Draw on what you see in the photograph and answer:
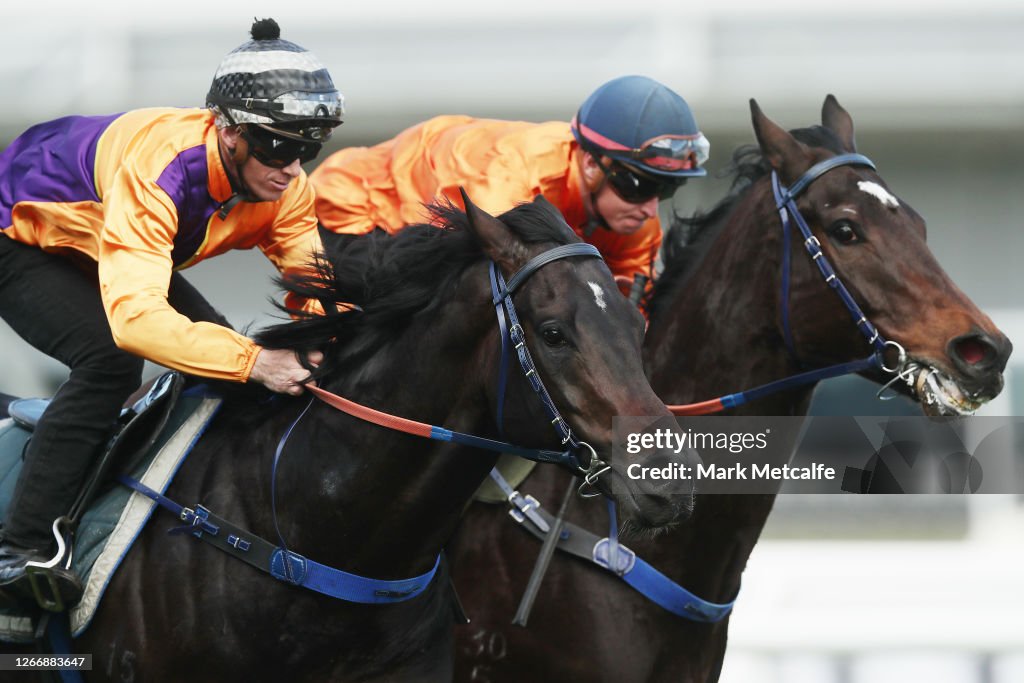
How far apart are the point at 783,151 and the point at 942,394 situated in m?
0.78

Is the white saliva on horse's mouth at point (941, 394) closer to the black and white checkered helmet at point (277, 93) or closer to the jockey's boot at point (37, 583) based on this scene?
→ the black and white checkered helmet at point (277, 93)

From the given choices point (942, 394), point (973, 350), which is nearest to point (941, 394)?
point (942, 394)

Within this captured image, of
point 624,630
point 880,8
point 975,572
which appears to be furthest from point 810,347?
point 880,8

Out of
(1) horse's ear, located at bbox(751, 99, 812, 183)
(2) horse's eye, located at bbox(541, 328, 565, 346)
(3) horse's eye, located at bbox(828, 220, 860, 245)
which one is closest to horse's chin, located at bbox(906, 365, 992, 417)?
(3) horse's eye, located at bbox(828, 220, 860, 245)

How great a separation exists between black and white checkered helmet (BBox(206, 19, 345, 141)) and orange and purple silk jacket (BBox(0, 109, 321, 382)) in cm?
14

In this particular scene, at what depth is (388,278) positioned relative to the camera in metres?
3.16

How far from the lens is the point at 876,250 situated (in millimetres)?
3508

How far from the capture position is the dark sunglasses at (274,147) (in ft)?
10.8

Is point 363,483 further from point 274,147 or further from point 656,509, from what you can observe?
point 274,147

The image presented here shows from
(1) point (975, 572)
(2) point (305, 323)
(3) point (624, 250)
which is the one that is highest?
(2) point (305, 323)

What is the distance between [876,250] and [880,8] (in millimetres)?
10864

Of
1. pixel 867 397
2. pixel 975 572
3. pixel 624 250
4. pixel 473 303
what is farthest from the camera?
A: pixel 867 397

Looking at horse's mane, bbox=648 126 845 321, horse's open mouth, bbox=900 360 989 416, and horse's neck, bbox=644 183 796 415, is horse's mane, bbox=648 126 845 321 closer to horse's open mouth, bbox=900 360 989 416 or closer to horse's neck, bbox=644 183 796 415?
horse's neck, bbox=644 183 796 415

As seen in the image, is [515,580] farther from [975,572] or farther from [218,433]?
[975,572]
